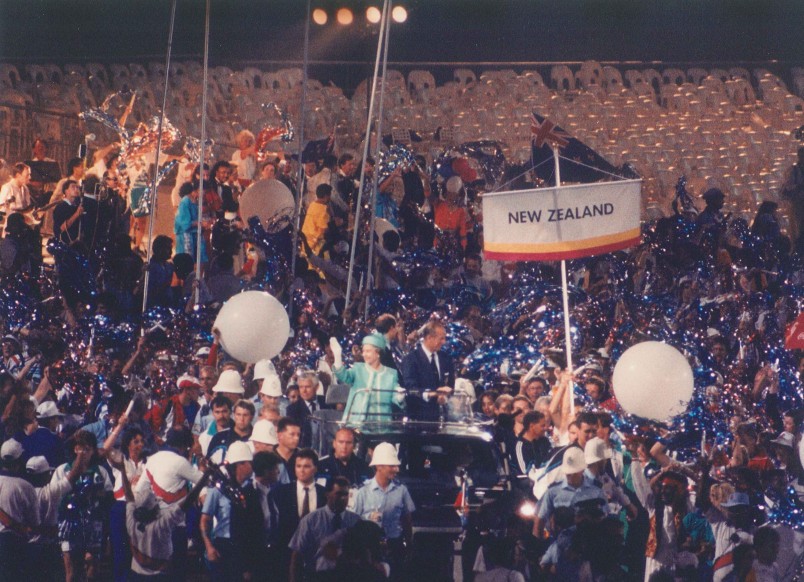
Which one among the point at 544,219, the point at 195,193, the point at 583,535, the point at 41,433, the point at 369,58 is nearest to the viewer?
the point at 583,535

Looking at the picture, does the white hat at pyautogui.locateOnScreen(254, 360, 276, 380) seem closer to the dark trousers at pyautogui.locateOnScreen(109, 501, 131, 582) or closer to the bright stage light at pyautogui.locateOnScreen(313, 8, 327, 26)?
the dark trousers at pyautogui.locateOnScreen(109, 501, 131, 582)

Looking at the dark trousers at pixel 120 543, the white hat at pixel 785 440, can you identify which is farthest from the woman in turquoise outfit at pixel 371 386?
the white hat at pixel 785 440

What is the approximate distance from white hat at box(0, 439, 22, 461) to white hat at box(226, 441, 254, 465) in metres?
1.41

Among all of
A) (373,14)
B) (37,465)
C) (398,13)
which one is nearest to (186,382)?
(37,465)

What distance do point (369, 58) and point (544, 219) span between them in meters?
9.68

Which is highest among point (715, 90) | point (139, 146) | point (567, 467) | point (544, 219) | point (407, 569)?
point (715, 90)

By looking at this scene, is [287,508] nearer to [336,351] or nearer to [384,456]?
[384,456]

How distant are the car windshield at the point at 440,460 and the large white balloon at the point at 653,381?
1.23m

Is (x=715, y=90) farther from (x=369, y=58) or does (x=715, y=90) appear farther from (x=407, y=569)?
(x=407, y=569)

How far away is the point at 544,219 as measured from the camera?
38.0ft

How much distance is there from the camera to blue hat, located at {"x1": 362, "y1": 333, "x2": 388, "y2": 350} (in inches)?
424

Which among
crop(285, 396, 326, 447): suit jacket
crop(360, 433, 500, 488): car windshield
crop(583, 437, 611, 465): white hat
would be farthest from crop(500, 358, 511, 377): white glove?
crop(583, 437, 611, 465): white hat

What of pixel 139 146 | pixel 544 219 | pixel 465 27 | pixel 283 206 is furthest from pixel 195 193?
pixel 465 27

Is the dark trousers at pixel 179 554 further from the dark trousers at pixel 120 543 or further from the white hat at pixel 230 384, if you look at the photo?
the white hat at pixel 230 384
